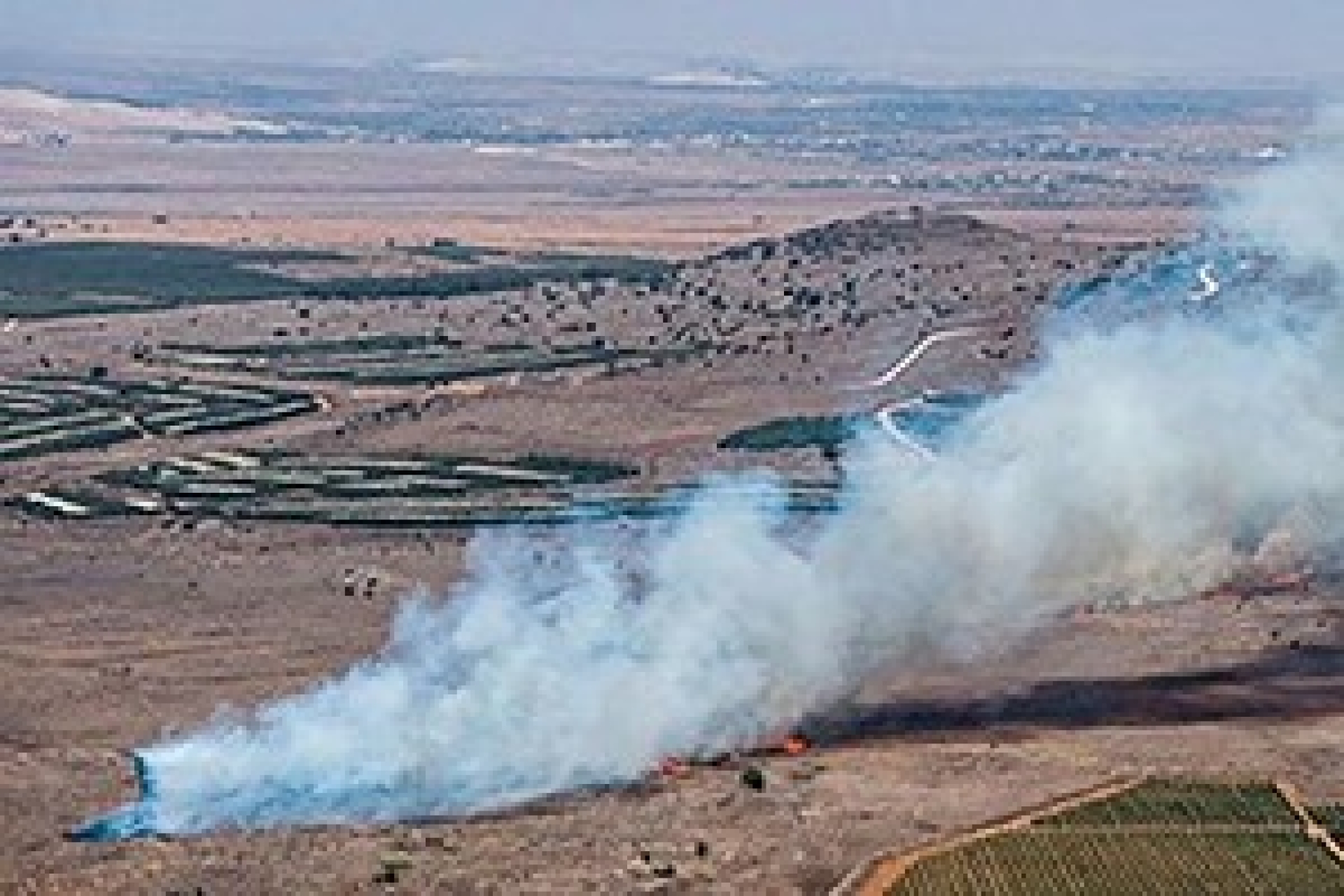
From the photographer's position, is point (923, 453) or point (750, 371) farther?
point (750, 371)

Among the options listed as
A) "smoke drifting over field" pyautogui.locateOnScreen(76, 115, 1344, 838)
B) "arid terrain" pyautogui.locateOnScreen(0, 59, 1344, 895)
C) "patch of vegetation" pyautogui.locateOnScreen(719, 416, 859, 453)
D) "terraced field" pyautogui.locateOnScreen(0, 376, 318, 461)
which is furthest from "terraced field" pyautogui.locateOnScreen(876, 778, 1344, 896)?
"terraced field" pyautogui.locateOnScreen(0, 376, 318, 461)

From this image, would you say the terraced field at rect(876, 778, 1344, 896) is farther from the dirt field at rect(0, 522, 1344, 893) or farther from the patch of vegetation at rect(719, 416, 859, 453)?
the patch of vegetation at rect(719, 416, 859, 453)

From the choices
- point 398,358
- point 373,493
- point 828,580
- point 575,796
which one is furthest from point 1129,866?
point 398,358

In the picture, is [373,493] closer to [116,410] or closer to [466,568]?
[466,568]

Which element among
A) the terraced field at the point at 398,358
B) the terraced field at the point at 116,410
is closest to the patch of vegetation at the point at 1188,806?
the terraced field at the point at 116,410

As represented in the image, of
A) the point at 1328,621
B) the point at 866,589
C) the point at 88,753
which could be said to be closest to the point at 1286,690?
the point at 1328,621

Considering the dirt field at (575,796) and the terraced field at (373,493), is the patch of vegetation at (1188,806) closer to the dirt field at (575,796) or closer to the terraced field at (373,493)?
the dirt field at (575,796)

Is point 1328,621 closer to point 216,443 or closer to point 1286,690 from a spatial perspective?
point 1286,690
